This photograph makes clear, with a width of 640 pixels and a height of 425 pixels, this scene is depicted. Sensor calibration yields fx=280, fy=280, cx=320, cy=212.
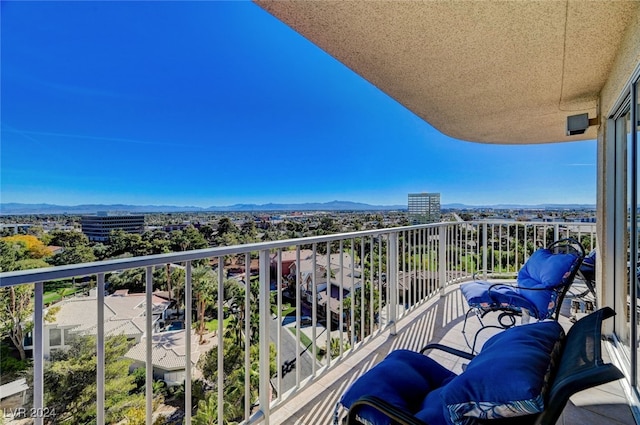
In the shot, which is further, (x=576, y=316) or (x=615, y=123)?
(x=576, y=316)

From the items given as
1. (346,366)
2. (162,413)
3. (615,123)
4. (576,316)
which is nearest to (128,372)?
(162,413)

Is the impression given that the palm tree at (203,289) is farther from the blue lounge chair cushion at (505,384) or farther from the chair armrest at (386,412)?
the blue lounge chair cushion at (505,384)

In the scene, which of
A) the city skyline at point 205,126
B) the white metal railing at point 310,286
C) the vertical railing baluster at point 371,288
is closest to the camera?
the white metal railing at point 310,286

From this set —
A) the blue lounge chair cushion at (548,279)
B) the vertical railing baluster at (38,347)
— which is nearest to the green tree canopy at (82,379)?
the vertical railing baluster at (38,347)

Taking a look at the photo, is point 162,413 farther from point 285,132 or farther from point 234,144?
point 234,144

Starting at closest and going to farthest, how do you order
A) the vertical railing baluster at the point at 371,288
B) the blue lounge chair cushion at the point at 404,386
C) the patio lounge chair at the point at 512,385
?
the patio lounge chair at the point at 512,385 → the blue lounge chair cushion at the point at 404,386 → the vertical railing baluster at the point at 371,288

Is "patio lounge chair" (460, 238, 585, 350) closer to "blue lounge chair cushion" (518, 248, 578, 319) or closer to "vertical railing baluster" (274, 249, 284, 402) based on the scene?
"blue lounge chair cushion" (518, 248, 578, 319)

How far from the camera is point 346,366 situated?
8.13ft

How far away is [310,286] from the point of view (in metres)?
2.55

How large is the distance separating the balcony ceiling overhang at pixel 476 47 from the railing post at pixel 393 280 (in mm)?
1699

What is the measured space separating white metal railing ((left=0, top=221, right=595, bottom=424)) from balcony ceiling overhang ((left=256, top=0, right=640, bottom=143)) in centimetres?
157

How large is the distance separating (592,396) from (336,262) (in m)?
2.11

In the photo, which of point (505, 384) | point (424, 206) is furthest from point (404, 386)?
point (424, 206)

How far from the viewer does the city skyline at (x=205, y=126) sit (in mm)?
10391
